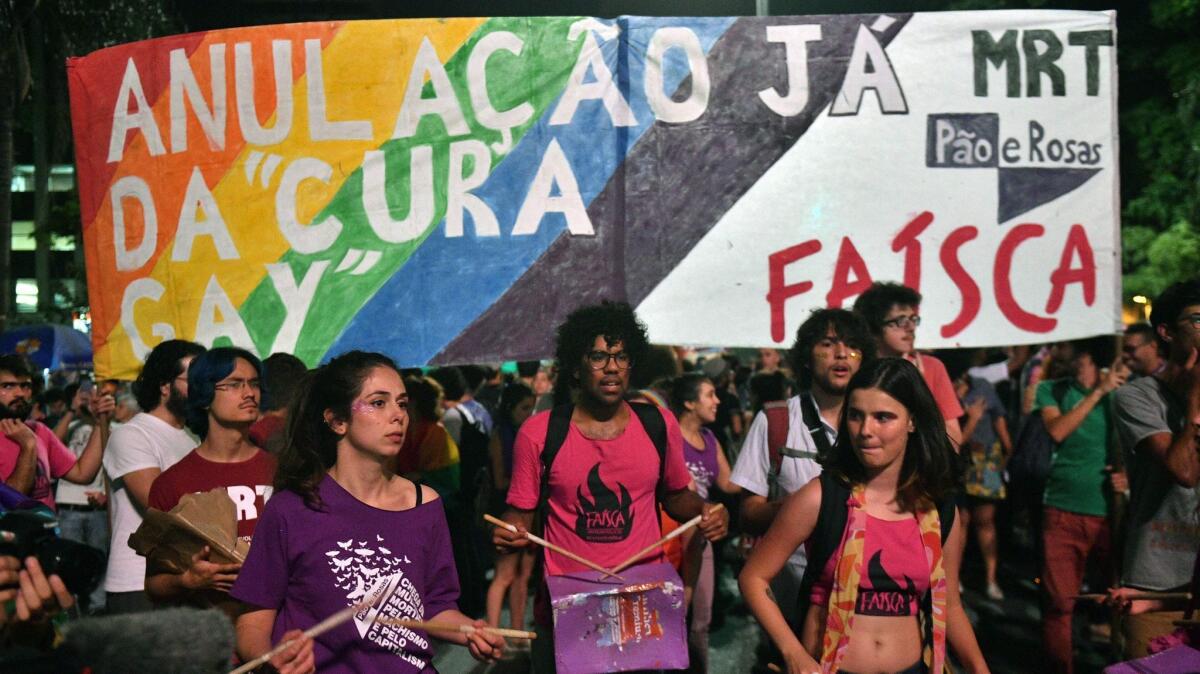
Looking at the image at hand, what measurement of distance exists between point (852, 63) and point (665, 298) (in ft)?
4.98

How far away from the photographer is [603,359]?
5324mm

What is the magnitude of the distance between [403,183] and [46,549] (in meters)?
3.89

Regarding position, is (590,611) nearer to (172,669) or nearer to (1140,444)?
(1140,444)

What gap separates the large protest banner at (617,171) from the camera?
6066mm

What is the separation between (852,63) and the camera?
6102 mm

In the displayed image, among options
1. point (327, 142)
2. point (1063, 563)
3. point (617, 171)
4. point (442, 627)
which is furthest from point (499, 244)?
point (1063, 563)

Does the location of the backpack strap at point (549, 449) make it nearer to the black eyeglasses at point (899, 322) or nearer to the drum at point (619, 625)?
the drum at point (619, 625)

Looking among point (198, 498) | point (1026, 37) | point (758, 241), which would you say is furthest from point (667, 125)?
point (198, 498)

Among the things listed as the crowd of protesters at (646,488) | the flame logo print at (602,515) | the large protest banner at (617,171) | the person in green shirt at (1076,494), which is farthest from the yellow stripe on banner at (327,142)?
the person in green shirt at (1076,494)

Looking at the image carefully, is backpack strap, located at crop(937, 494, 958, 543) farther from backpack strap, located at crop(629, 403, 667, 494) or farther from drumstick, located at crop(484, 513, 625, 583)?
backpack strap, located at crop(629, 403, 667, 494)

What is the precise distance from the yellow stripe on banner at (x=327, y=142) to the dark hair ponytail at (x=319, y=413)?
2.41 m

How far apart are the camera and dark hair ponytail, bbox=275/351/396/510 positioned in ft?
3.96

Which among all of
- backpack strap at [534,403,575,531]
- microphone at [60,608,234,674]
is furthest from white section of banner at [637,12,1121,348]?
microphone at [60,608,234,674]

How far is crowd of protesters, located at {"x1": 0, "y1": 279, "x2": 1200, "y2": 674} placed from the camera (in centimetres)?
361
